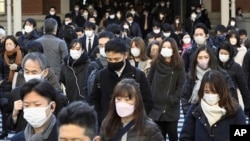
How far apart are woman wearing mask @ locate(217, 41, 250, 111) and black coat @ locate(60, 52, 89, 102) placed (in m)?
1.91

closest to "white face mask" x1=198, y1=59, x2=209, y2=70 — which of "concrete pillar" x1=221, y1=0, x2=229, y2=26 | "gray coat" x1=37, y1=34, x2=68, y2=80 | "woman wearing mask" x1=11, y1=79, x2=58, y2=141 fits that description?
"gray coat" x1=37, y1=34, x2=68, y2=80

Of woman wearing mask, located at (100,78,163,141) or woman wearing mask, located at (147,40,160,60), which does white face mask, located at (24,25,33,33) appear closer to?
woman wearing mask, located at (147,40,160,60)

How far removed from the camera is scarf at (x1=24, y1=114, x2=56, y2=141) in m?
4.66

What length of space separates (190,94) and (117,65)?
47.6 inches

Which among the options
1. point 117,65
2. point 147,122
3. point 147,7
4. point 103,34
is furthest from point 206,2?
point 147,122

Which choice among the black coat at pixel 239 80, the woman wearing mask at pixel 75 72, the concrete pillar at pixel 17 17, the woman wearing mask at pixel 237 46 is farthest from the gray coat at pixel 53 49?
the concrete pillar at pixel 17 17

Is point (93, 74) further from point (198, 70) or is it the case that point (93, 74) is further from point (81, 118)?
point (81, 118)

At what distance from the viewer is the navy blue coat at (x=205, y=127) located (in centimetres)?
568

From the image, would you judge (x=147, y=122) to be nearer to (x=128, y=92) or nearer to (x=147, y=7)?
(x=128, y=92)

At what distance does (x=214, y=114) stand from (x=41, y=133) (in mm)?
1679

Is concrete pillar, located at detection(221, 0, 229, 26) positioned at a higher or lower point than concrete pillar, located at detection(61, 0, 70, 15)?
lower

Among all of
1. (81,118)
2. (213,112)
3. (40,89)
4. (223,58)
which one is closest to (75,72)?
(223,58)

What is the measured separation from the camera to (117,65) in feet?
22.6

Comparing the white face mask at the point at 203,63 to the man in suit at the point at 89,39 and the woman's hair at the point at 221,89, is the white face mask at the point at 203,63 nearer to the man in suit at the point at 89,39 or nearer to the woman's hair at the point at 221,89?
the woman's hair at the point at 221,89
